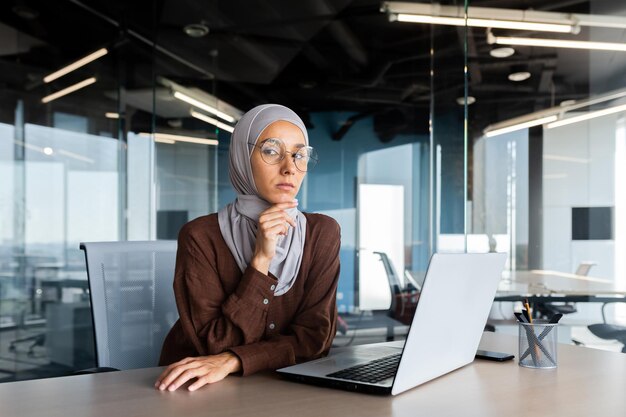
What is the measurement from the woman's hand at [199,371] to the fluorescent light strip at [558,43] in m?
3.35

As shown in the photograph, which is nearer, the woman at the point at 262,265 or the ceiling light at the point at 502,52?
the woman at the point at 262,265

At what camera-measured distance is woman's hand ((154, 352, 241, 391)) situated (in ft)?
3.66

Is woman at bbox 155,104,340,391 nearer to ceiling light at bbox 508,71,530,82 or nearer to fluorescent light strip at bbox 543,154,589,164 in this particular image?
fluorescent light strip at bbox 543,154,589,164

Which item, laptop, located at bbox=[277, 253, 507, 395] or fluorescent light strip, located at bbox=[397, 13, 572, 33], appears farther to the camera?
fluorescent light strip, located at bbox=[397, 13, 572, 33]

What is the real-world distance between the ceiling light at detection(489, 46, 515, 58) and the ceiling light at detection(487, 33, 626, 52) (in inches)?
1.5

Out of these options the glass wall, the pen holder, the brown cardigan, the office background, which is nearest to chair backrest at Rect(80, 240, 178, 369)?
the brown cardigan

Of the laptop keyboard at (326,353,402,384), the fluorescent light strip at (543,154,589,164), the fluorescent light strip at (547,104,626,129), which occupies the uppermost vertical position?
the fluorescent light strip at (547,104,626,129)

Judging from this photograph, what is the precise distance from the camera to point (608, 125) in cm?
367

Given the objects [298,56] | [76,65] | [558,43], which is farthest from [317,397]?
[298,56]

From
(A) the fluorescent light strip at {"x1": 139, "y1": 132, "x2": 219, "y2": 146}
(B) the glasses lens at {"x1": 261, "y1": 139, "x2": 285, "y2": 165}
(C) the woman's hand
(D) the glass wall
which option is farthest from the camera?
(A) the fluorescent light strip at {"x1": 139, "y1": 132, "x2": 219, "y2": 146}

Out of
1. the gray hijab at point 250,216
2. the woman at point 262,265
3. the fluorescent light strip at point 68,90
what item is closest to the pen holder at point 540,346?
the woman at point 262,265

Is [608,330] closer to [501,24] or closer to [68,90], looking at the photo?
[501,24]

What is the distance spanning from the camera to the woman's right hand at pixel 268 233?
4.47 ft

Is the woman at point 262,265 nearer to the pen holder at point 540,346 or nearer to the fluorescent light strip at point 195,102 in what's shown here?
the pen holder at point 540,346
